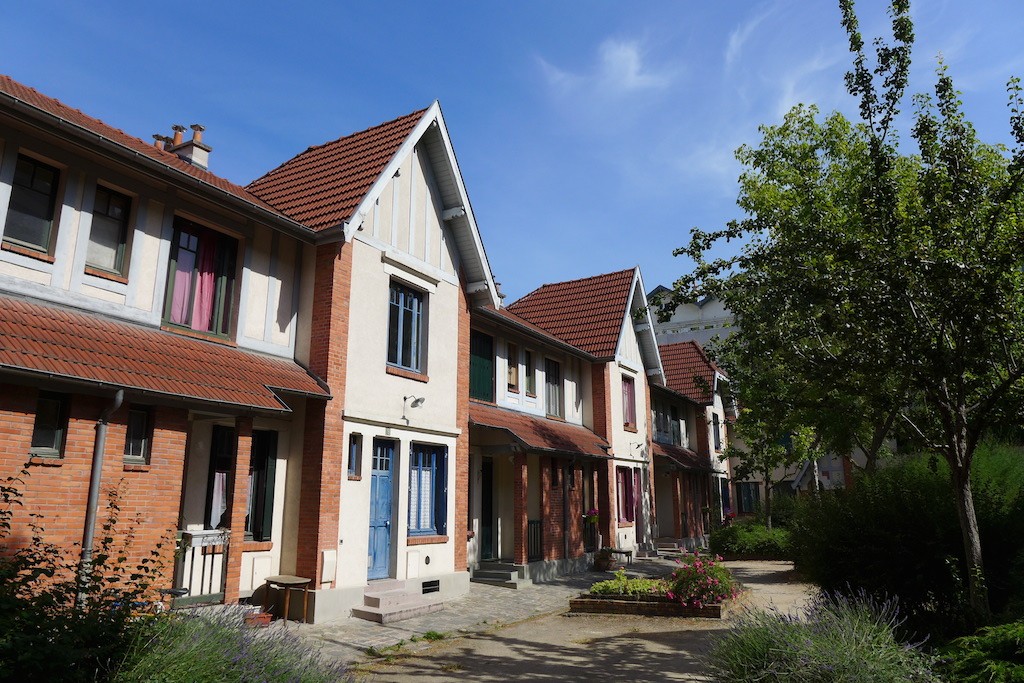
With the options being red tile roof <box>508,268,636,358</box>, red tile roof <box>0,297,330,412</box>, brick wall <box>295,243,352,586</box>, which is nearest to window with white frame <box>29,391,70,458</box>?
red tile roof <box>0,297,330,412</box>

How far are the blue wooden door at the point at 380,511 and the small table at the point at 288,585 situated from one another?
5.82 feet

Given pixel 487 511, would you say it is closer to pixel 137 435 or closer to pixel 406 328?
pixel 406 328

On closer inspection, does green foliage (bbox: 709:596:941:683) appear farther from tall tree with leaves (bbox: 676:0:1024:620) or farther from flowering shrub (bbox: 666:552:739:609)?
flowering shrub (bbox: 666:552:739:609)

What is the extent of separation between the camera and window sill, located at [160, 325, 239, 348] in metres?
10.4

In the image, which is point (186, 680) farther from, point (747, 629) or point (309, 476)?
point (309, 476)

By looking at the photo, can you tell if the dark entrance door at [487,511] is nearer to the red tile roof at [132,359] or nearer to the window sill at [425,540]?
the window sill at [425,540]

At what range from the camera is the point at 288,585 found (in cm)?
1070

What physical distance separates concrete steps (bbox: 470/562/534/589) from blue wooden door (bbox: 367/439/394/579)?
428 cm

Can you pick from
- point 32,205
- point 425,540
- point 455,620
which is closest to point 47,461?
point 32,205

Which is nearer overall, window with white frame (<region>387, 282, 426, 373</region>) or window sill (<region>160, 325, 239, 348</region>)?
window sill (<region>160, 325, 239, 348</region>)

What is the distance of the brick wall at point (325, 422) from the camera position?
11.4m

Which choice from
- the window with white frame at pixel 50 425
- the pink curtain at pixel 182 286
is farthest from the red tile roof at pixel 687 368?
the window with white frame at pixel 50 425

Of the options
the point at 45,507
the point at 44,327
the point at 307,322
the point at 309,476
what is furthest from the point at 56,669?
the point at 307,322

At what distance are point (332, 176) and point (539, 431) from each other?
Result: 835cm
